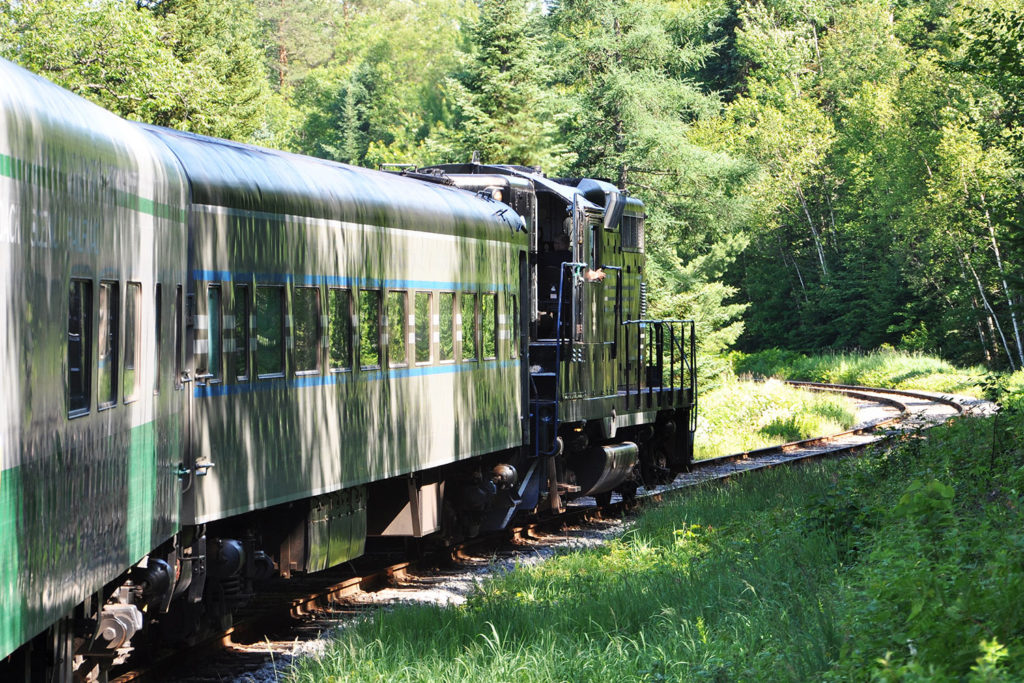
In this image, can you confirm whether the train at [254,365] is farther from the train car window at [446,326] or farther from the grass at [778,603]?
the grass at [778,603]

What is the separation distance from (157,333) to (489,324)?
6.07 metres

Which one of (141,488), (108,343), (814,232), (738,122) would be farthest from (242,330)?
(738,122)

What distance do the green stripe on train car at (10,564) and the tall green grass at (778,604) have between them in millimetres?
3214

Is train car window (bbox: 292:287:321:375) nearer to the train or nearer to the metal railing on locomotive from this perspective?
the train

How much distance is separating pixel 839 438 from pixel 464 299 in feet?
52.9

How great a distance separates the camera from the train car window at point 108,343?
618cm

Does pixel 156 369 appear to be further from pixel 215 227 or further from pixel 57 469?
pixel 57 469

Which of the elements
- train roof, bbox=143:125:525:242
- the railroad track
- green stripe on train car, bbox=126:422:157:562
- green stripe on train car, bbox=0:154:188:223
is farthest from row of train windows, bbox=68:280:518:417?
the railroad track

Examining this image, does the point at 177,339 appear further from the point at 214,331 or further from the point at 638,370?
the point at 638,370

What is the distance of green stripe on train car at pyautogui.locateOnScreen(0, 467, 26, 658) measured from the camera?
4480 millimetres

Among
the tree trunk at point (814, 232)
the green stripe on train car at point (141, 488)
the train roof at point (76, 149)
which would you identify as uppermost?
the tree trunk at point (814, 232)

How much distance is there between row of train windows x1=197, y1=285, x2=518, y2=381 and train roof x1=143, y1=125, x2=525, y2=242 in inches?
23.2

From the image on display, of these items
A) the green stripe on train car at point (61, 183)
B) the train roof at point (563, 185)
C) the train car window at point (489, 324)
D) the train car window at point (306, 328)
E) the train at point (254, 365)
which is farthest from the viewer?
the train roof at point (563, 185)

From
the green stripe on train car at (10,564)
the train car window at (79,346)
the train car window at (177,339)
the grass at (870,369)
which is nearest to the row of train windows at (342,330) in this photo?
the train car window at (177,339)
